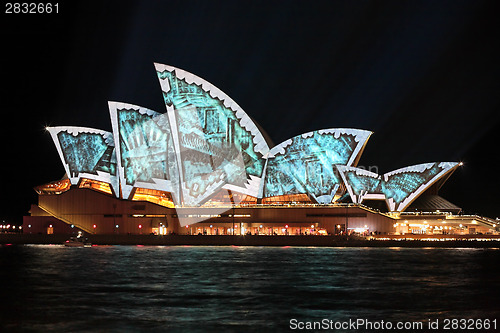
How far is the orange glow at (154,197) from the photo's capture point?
77188mm

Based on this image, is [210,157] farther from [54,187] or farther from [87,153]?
[54,187]

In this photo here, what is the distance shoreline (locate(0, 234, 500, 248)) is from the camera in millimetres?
65688

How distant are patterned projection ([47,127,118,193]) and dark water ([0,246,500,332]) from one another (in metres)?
33.6

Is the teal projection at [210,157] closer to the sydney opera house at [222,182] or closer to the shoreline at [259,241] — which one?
the sydney opera house at [222,182]

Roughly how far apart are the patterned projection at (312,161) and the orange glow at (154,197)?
12662 mm

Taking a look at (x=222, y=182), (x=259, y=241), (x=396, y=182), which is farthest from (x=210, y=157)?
(x=396, y=182)

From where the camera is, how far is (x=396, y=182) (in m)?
73.8

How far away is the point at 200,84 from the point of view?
2781 inches

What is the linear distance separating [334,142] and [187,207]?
786 inches

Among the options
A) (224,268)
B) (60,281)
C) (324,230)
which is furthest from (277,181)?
(60,281)

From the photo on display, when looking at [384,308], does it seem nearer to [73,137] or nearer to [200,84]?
[200,84]

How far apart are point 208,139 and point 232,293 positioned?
4749 centimetres

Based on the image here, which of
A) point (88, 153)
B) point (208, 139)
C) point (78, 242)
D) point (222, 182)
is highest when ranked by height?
point (208, 139)

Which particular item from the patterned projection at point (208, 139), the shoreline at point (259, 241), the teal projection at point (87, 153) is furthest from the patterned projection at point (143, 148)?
the shoreline at point (259, 241)
